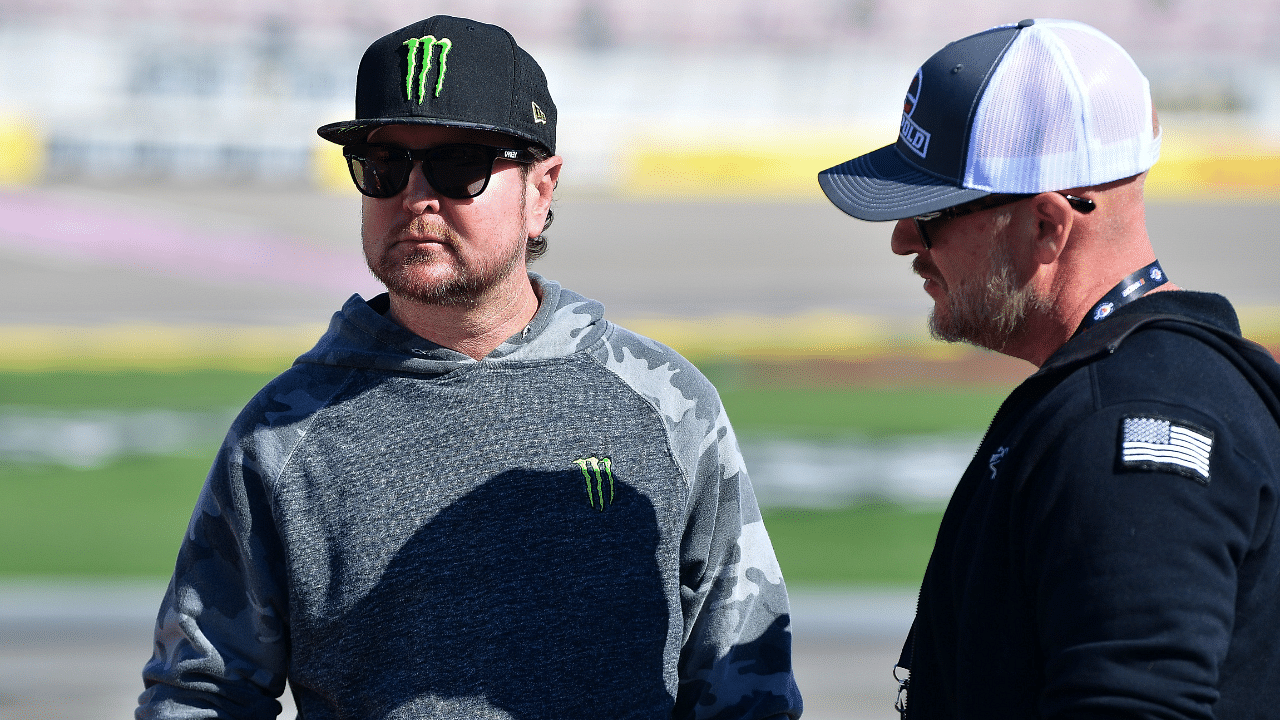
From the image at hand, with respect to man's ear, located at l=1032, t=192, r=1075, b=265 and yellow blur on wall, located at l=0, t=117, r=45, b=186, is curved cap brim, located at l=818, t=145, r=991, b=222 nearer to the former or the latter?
man's ear, located at l=1032, t=192, r=1075, b=265

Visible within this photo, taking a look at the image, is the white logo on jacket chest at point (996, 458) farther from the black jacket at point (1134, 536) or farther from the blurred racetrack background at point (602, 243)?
the blurred racetrack background at point (602, 243)

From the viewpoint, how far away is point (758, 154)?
23641mm

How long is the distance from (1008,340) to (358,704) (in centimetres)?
116

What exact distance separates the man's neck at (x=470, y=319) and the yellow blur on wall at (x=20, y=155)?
23.2m

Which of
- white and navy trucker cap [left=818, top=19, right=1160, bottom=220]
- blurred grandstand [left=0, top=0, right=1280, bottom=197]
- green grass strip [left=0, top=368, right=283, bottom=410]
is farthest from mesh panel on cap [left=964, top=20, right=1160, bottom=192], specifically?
blurred grandstand [left=0, top=0, right=1280, bottom=197]

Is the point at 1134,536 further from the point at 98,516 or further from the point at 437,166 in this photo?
the point at 98,516

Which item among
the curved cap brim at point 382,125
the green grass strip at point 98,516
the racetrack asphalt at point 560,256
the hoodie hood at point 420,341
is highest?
the racetrack asphalt at point 560,256

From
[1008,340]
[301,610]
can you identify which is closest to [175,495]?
[301,610]

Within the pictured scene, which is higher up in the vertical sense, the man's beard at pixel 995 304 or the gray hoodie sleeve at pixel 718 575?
the man's beard at pixel 995 304

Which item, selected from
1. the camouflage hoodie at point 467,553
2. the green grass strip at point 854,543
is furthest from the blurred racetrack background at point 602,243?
the camouflage hoodie at point 467,553

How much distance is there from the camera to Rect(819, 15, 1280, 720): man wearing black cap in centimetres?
125

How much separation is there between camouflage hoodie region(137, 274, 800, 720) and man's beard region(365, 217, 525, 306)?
0.30ft

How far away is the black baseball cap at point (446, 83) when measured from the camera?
2.00m

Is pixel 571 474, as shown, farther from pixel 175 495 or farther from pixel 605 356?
pixel 175 495
